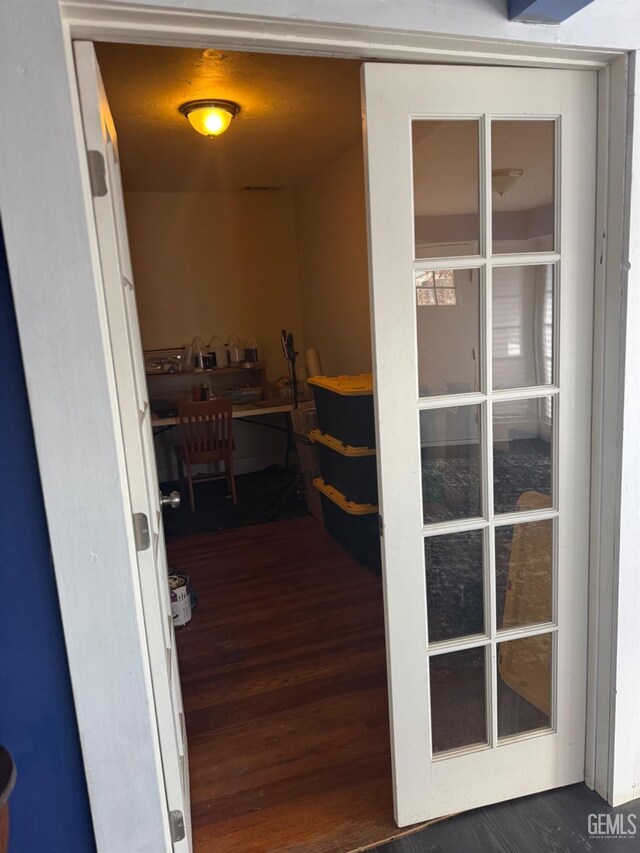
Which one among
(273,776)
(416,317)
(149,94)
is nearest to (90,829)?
(273,776)

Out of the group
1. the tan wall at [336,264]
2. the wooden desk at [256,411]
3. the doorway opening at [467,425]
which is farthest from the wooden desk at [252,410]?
the doorway opening at [467,425]

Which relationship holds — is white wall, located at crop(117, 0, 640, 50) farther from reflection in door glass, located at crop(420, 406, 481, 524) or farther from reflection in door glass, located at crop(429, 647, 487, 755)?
reflection in door glass, located at crop(429, 647, 487, 755)

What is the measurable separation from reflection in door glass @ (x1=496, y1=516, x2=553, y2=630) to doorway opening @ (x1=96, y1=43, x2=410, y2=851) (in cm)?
76

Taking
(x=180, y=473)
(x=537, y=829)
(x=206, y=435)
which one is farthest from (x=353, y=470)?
(x=180, y=473)

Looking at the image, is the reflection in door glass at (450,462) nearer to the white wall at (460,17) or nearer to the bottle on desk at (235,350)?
the white wall at (460,17)

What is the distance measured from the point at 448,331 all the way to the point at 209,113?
2.09m

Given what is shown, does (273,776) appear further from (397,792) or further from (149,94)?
(149,94)

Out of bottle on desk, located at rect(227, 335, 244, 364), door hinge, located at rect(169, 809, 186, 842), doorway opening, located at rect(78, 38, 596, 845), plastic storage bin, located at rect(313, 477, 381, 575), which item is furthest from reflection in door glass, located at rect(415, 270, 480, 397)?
bottle on desk, located at rect(227, 335, 244, 364)

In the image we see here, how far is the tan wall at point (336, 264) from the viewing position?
413 cm

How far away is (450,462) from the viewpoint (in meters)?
1.63

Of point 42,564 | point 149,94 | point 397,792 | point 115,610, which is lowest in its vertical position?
point 397,792

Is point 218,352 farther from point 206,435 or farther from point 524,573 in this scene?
point 524,573

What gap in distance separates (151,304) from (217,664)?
3708mm

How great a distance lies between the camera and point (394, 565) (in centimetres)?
161
